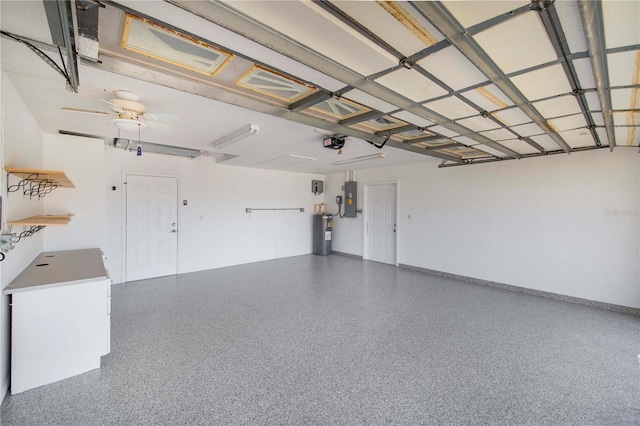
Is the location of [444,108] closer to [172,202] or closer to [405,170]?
[405,170]

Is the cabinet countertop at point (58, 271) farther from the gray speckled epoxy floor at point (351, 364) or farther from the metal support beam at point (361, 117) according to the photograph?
the metal support beam at point (361, 117)

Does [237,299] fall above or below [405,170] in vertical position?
below

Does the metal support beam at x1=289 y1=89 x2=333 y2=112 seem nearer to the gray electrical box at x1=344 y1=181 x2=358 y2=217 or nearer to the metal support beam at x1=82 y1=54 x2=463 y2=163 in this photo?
the metal support beam at x1=82 y1=54 x2=463 y2=163

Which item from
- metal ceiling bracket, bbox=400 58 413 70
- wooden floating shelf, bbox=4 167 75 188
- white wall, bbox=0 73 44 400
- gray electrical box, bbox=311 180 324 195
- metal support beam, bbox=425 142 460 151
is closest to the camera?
metal ceiling bracket, bbox=400 58 413 70

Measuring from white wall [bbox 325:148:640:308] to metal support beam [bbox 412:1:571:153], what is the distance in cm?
278

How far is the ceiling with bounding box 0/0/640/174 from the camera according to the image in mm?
1305

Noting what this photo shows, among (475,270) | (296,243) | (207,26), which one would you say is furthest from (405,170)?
(207,26)

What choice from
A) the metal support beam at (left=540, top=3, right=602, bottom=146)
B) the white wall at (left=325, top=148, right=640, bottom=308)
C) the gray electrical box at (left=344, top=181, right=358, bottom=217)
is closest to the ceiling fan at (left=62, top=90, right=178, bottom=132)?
the metal support beam at (left=540, top=3, right=602, bottom=146)

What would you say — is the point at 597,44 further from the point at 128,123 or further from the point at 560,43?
the point at 128,123

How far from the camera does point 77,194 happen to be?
3.99 m

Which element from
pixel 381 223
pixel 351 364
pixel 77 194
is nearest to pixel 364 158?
pixel 381 223

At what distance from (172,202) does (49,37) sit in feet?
Answer: 14.3

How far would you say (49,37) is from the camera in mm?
1582

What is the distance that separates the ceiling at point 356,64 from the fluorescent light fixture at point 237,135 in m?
0.10
